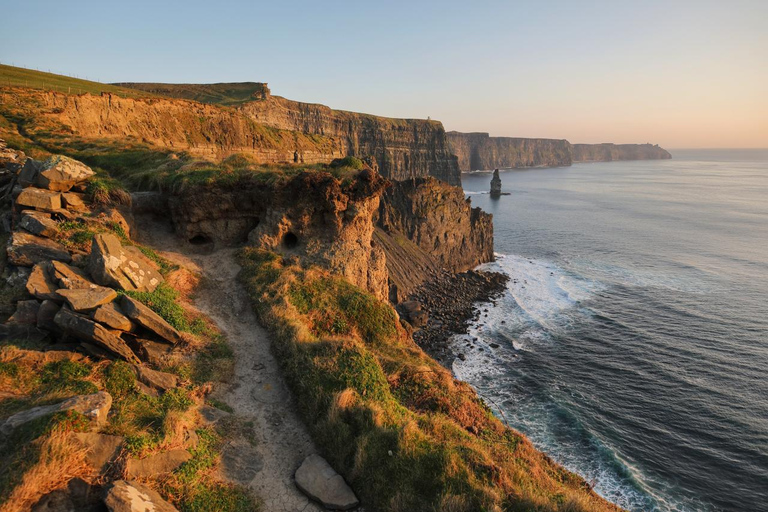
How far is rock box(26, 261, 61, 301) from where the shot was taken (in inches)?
467

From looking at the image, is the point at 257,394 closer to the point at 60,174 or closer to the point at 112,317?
the point at 112,317

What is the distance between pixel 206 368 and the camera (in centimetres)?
1344

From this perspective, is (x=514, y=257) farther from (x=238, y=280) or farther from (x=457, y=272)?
(x=238, y=280)

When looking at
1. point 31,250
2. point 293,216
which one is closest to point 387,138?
point 293,216

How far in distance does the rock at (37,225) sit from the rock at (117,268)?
9.32 ft

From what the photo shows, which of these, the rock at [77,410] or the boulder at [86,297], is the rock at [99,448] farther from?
the boulder at [86,297]

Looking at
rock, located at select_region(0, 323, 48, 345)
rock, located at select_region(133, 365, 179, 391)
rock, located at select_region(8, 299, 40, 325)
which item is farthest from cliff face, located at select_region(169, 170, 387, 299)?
rock, located at select_region(0, 323, 48, 345)

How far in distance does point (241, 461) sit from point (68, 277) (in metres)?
8.74

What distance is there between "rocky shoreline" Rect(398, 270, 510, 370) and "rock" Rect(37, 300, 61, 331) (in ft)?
92.1

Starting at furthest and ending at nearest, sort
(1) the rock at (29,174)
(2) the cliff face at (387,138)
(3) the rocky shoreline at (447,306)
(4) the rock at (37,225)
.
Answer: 1. (2) the cliff face at (387,138)
2. (3) the rocky shoreline at (447,306)
3. (1) the rock at (29,174)
4. (4) the rock at (37,225)

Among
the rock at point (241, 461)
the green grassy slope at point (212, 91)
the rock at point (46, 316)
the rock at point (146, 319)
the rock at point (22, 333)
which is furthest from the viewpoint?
the green grassy slope at point (212, 91)

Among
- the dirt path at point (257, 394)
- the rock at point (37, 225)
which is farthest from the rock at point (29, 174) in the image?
the dirt path at point (257, 394)

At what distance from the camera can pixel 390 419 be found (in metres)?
11.3

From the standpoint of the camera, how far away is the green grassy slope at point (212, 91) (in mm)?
87250
